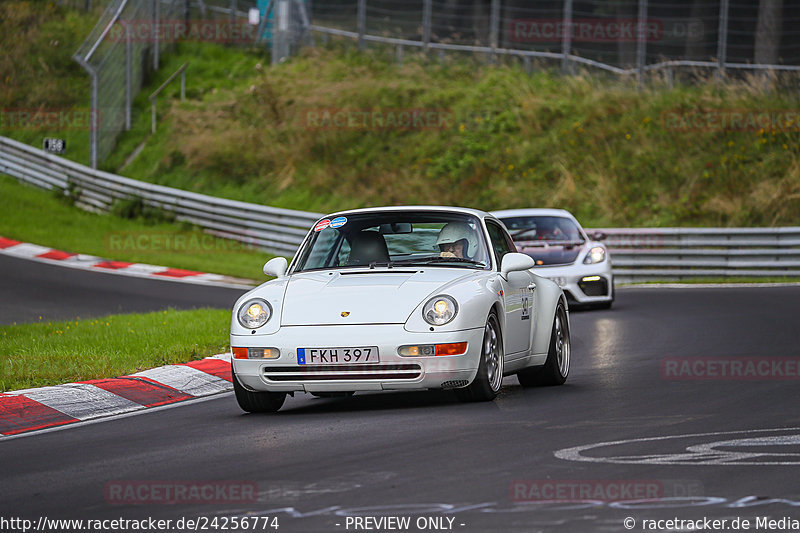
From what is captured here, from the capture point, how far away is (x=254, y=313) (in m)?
8.68

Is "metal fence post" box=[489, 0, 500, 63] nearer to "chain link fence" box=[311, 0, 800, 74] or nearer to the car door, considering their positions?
"chain link fence" box=[311, 0, 800, 74]

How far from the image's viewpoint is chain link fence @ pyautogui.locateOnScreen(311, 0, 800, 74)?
92.3 ft

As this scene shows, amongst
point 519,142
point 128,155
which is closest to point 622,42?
point 519,142

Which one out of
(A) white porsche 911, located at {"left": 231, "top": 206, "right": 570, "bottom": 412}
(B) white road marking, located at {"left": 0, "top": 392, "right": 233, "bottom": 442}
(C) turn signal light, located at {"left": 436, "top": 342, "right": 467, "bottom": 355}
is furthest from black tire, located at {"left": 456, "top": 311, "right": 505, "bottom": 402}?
(B) white road marking, located at {"left": 0, "top": 392, "right": 233, "bottom": 442}

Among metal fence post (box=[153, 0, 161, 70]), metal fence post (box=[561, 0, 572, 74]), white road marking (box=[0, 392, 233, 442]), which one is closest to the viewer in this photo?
white road marking (box=[0, 392, 233, 442])

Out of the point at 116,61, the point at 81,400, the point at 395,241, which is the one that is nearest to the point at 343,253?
the point at 395,241

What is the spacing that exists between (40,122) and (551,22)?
47.2 feet

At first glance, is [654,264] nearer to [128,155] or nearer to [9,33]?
[128,155]

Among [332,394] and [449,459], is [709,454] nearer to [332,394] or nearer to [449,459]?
[449,459]

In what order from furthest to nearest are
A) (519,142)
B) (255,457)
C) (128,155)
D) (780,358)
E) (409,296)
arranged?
(128,155)
(519,142)
(780,358)
(409,296)
(255,457)

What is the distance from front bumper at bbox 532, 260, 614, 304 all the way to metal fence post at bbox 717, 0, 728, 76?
11697mm

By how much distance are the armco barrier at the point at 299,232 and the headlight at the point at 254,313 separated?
15.1 meters

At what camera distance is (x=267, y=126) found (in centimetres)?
3478

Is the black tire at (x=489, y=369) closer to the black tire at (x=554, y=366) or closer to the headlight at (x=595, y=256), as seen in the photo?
the black tire at (x=554, y=366)
